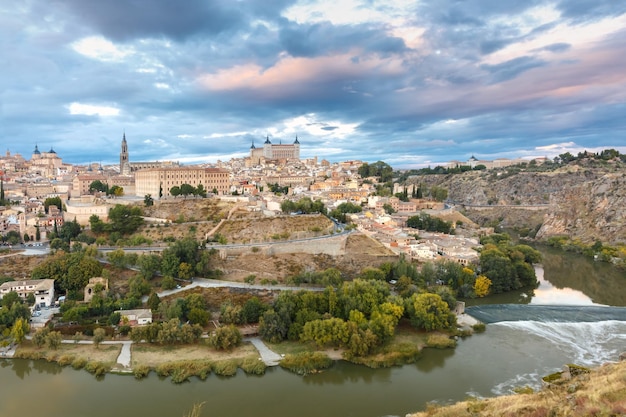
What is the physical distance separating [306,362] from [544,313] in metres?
13.8

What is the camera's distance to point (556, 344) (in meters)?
19.4

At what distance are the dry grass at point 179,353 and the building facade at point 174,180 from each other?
2602 centimetres

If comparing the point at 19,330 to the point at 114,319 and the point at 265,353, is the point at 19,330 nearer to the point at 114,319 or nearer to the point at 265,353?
the point at 114,319

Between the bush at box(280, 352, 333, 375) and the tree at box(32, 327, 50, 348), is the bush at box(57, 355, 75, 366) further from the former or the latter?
the bush at box(280, 352, 333, 375)

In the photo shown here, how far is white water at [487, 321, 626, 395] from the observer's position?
55.1 feet

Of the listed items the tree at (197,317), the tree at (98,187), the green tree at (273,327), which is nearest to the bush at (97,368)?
the tree at (197,317)

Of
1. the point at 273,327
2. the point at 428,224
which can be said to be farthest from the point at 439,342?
the point at 428,224

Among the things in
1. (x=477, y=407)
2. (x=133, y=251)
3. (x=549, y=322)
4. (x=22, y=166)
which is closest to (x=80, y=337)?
(x=133, y=251)

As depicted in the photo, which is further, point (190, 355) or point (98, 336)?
point (98, 336)

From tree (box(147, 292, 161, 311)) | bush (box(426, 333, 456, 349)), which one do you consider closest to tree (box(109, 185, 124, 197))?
tree (box(147, 292, 161, 311))

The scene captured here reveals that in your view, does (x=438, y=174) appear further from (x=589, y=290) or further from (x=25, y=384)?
(x=25, y=384)

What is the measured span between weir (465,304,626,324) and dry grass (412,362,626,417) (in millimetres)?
10137

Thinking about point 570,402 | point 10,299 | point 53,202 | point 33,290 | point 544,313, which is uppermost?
point 53,202

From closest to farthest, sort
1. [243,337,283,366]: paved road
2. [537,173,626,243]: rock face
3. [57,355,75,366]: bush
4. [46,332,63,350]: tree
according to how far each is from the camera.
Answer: [57,355,75,366]: bush < [243,337,283,366]: paved road < [46,332,63,350]: tree < [537,173,626,243]: rock face
